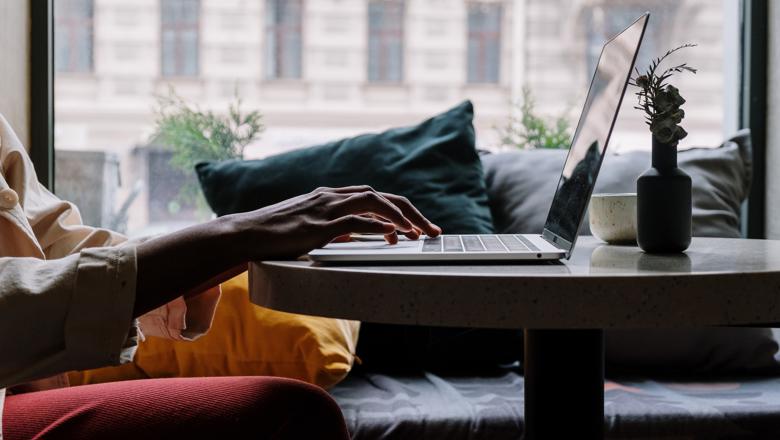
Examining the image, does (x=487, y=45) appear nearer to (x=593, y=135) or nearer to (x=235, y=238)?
(x=593, y=135)

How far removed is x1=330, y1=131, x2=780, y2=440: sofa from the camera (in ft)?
4.54

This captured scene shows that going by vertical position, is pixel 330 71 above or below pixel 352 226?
above

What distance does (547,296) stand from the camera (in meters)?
0.68

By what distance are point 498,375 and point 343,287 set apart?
102cm

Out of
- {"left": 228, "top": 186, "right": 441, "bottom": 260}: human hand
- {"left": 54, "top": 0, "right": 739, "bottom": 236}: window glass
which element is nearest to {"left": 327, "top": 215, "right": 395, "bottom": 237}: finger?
{"left": 228, "top": 186, "right": 441, "bottom": 260}: human hand

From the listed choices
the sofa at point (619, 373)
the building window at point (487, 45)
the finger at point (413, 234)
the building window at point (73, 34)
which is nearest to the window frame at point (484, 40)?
the building window at point (487, 45)

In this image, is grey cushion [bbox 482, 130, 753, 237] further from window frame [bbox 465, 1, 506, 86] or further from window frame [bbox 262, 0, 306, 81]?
window frame [bbox 262, 0, 306, 81]

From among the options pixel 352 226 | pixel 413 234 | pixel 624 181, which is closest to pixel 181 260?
pixel 352 226

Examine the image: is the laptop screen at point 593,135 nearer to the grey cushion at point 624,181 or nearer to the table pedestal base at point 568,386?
the table pedestal base at point 568,386

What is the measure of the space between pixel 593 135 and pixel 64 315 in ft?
2.06

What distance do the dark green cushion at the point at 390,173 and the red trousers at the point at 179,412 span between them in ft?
2.95

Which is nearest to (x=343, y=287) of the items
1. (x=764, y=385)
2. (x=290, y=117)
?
(x=764, y=385)

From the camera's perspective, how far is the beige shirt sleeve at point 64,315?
73 centimetres

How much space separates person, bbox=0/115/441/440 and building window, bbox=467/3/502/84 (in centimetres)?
141
